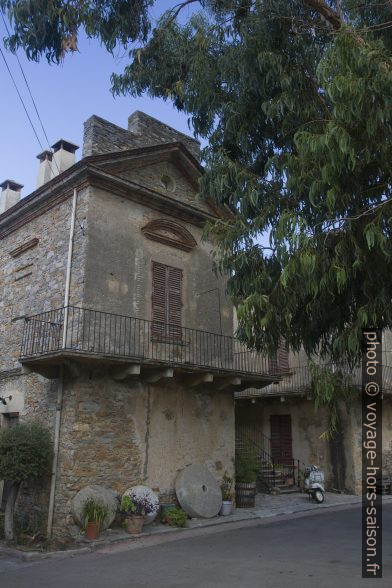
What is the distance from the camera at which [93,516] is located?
10.4 m

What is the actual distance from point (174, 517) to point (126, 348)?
3.79m

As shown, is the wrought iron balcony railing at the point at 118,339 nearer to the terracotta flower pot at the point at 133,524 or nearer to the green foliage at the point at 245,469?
the green foliage at the point at 245,469

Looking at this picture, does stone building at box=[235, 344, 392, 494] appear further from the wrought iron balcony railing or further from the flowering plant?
the flowering plant

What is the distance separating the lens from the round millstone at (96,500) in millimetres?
10539

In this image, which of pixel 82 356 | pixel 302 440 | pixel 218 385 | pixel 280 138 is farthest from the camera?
pixel 302 440


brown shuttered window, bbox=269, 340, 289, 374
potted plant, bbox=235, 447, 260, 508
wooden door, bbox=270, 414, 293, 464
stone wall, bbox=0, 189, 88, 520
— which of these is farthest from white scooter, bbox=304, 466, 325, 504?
stone wall, bbox=0, 189, 88, 520

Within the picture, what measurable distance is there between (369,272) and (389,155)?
1360 mm

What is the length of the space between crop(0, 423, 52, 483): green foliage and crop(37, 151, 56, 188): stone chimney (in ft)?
24.7

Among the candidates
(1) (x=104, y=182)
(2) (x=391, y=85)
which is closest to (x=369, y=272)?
(2) (x=391, y=85)

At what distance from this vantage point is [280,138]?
7.93 metres

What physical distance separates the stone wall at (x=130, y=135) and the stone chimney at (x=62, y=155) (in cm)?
193

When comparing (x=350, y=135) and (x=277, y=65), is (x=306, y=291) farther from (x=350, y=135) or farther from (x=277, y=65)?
(x=277, y=65)

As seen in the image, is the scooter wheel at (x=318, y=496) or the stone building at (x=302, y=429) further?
the stone building at (x=302, y=429)

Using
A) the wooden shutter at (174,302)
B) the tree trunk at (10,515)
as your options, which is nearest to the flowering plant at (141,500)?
the tree trunk at (10,515)
